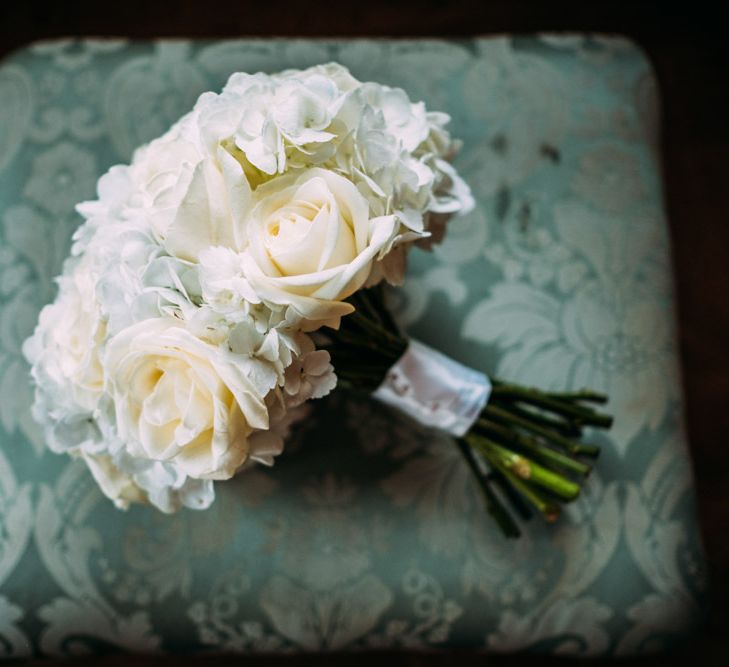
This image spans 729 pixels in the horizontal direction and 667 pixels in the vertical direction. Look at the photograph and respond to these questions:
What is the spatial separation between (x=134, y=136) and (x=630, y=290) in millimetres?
583

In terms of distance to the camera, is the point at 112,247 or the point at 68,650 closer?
the point at 112,247

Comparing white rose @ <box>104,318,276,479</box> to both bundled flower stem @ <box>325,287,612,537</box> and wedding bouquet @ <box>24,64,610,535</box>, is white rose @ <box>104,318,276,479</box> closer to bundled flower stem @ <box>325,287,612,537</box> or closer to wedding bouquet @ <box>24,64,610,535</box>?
wedding bouquet @ <box>24,64,610,535</box>

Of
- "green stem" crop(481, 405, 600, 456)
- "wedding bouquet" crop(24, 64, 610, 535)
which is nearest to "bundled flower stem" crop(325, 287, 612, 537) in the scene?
"green stem" crop(481, 405, 600, 456)

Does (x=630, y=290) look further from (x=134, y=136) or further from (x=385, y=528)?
(x=134, y=136)

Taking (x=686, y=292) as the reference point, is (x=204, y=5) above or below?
above

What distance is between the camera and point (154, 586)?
0.75 meters

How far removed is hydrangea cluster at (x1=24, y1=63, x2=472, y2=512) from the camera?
469mm

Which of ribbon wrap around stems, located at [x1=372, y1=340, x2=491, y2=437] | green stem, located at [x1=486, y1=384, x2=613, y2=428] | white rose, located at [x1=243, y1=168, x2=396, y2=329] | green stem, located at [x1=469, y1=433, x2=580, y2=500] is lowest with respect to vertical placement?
green stem, located at [x1=469, y1=433, x2=580, y2=500]

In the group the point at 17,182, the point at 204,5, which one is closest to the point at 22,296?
the point at 17,182

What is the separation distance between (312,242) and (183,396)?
127 millimetres

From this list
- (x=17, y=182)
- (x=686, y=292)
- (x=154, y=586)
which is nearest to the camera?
(x=154, y=586)

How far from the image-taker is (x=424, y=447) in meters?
0.78

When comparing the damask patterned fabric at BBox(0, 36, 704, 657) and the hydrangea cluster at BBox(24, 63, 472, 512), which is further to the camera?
the damask patterned fabric at BBox(0, 36, 704, 657)

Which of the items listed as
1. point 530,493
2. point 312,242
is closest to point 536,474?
point 530,493
